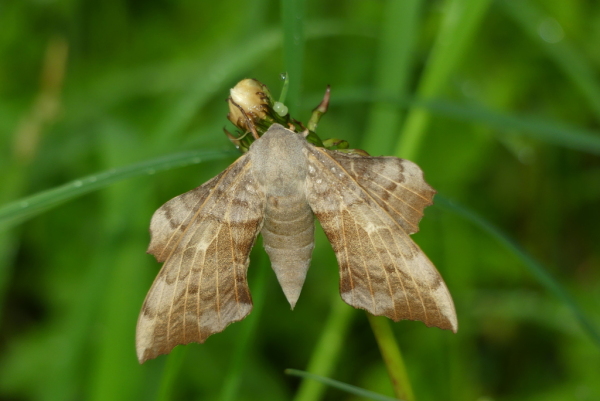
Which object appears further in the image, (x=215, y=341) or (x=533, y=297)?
(x=215, y=341)

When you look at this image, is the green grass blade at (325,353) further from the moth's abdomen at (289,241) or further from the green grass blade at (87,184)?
the green grass blade at (87,184)

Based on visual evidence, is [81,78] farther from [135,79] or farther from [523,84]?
[523,84]

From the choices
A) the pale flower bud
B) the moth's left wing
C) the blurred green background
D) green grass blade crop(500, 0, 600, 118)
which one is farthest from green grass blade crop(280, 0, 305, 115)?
green grass blade crop(500, 0, 600, 118)

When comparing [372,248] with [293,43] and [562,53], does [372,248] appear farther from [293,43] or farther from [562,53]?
[562,53]

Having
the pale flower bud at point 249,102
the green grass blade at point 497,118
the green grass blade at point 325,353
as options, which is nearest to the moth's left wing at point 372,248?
the pale flower bud at point 249,102

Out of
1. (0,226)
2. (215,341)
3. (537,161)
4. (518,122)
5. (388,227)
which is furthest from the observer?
(537,161)

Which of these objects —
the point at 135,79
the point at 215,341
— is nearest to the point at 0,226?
the point at 215,341
